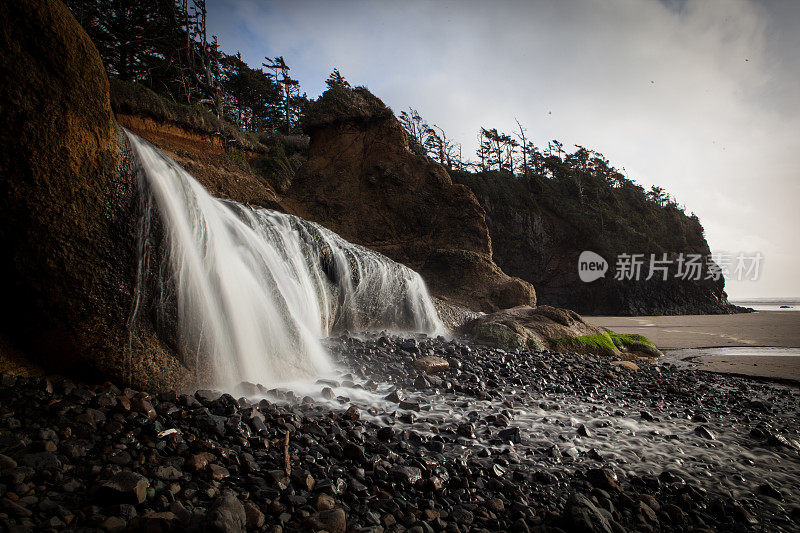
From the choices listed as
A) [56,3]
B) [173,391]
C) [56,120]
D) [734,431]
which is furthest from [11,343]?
[734,431]

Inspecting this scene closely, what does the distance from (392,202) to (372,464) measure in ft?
47.8

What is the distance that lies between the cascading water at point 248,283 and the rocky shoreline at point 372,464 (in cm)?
64

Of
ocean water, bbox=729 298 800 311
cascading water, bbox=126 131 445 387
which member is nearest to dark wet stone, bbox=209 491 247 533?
cascading water, bbox=126 131 445 387

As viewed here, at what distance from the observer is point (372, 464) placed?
2.62 metres

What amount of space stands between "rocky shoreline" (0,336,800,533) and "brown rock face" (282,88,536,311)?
33.8 feet

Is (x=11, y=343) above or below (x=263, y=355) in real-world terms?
above

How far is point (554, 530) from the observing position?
81.0 inches

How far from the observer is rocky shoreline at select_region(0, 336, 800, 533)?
1854 millimetres

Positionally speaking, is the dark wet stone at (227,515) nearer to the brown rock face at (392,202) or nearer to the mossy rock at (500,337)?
the mossy rock at (500,337)

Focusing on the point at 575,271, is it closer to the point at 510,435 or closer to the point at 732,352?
the point at 732,352

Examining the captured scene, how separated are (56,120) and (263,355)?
3044 millimetres

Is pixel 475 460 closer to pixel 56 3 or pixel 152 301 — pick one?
pixel 152 301

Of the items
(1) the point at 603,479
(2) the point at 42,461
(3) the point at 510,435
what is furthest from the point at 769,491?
(2) the point at 42,461

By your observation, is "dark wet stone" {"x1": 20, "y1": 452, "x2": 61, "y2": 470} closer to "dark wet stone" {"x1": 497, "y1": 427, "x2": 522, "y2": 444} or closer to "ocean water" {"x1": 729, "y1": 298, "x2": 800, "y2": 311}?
"dark wet stone" {"x1": 497, "y1": 427, "x2": 522, "y2": 444}
